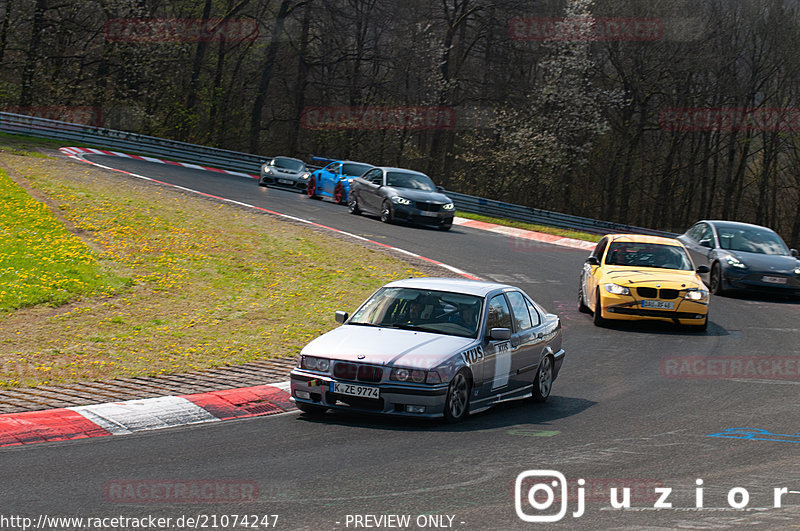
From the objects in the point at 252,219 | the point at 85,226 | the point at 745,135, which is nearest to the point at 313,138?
the point at 745,135

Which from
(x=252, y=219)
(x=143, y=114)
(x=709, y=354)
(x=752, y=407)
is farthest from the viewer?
(x=143, y=114)

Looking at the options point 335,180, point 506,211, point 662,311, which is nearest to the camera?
point 662,311

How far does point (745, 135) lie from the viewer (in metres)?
58.3

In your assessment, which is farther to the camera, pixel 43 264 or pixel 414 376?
pixel 43 264

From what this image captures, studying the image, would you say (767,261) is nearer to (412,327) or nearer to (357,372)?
(412,327)

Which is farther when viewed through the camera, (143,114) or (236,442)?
(143,114)

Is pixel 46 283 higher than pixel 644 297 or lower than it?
lower

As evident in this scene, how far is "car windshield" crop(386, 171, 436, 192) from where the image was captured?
2855 centimetres

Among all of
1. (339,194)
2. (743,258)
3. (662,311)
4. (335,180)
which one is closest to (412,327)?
(662,311)

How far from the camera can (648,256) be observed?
664 inches

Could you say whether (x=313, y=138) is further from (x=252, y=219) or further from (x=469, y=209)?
(x=252, y=219)

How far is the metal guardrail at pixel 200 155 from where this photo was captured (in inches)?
1448

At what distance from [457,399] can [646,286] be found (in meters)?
7.58

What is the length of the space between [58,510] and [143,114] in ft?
139
